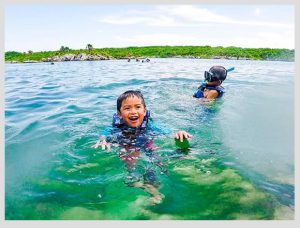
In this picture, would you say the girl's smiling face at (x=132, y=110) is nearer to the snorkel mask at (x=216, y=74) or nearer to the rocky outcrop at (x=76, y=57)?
the snorkel mask at (x=216, y=74)

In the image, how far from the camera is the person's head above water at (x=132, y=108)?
17.4ft

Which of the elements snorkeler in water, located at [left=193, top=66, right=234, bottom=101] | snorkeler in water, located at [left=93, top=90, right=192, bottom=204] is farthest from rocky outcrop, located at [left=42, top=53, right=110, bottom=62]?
snorkeler in water, located at [left=93, top=90, right=192, bottom=204]

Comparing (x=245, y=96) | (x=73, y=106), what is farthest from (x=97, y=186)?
(x=245, y=96)

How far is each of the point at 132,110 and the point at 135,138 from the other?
536 mm

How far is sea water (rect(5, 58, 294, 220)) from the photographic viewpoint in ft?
12.4

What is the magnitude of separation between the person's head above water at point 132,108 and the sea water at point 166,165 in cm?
62

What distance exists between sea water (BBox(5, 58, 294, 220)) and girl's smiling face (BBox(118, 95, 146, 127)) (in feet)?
2.05

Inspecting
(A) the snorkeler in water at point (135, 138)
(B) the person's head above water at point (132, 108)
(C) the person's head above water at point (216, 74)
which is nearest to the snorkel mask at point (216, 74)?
(C) the person's head above water at point (216, 74)

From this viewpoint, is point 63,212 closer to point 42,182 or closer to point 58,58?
point 42,182

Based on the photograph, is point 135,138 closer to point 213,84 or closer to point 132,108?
point 132,108

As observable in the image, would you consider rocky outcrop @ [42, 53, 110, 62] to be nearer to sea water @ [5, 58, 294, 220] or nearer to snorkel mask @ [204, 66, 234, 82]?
snorkel mask @ [204, 66, 234, 82]

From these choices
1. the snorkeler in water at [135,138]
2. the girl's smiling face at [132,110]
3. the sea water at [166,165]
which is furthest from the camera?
the girl's smiling face at [132,110]

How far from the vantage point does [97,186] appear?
14.1 feet

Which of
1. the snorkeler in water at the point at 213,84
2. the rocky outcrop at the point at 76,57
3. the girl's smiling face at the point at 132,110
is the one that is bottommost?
the girl's smiling face at the point at 132,110
